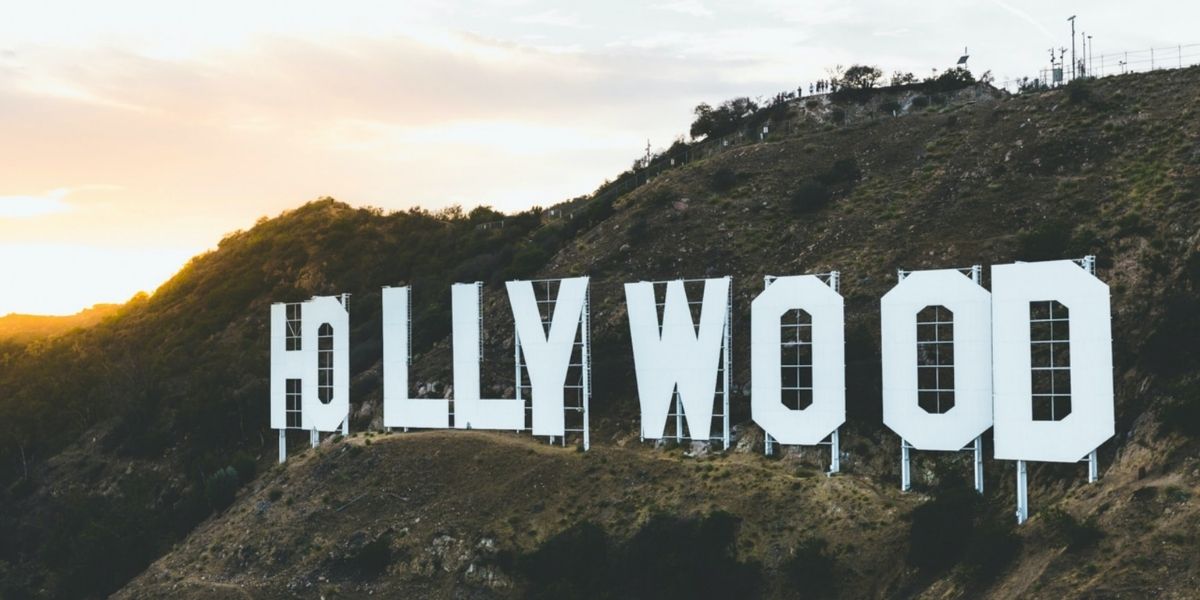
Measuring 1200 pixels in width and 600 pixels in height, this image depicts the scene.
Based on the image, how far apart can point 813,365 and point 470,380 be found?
16454 millimetres

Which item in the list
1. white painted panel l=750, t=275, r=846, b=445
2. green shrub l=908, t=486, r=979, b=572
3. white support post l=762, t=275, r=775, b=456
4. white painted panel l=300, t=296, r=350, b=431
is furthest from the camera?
white painted panel l=300, t=296, r=350, b=431

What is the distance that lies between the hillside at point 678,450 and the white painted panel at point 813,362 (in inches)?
79.2

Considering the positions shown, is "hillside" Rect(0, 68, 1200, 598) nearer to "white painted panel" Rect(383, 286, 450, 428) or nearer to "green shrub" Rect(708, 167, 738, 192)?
"green shrub" Rect(708, 167, 738, 192)

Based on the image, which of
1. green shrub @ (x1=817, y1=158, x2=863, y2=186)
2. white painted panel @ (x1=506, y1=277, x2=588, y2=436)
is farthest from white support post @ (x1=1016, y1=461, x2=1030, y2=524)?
green shrub @ (x1=817, y1=158, x2=863, y2=186)

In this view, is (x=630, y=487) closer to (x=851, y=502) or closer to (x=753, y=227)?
(x=851, y=502)

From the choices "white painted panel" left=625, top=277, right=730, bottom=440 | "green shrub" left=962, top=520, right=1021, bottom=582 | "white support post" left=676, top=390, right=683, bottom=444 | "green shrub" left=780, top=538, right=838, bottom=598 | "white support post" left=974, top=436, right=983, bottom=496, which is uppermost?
"white painted panel" left=625, top=277, right=730, bottom=440

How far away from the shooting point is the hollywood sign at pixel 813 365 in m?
38.2

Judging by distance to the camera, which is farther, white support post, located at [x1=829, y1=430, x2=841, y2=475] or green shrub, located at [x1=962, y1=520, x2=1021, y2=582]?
white support post, located at [x1=829, y1=430, x2=841, y2=475]

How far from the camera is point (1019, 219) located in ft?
197

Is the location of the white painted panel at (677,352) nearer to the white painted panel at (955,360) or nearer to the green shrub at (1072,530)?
the white painted panel at (955,360)

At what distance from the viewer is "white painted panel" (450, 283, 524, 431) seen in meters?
52.8

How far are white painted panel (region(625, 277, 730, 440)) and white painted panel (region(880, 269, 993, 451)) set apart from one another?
7.67 metres

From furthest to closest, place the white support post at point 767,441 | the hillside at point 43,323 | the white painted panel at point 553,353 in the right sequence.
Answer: the hillside at point 43,323
the white painted panel at point 553,353
the white support post at point 767,441

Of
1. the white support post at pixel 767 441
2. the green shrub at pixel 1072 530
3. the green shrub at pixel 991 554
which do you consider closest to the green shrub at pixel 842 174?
the white support post at pixel 767 441
